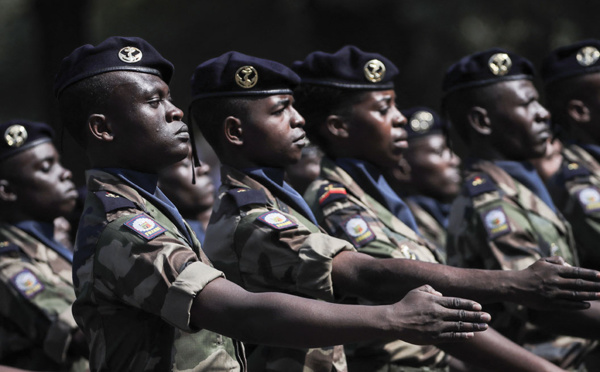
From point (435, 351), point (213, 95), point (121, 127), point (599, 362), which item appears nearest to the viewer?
point (121, 127)

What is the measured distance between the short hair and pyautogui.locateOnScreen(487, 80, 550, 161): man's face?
1025 millimetres

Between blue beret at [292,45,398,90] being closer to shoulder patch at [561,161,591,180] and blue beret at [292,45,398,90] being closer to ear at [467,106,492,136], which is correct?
ear at [467,106,492,136]

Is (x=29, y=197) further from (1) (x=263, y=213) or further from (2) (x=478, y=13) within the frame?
(2) (x=478, y=13)

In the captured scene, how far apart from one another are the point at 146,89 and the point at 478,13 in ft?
32.5

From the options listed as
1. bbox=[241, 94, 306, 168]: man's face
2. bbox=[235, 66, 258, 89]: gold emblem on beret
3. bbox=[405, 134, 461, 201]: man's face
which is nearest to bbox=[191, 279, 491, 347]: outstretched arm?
bbox=[241, 94, 306, 168]: man's face

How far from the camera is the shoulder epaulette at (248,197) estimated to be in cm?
434

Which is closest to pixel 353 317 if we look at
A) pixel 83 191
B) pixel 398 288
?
pixel 398 288

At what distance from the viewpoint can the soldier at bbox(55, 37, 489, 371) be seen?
3162 mm

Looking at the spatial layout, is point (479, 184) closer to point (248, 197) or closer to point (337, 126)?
point (337, 126)

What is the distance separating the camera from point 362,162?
541cm

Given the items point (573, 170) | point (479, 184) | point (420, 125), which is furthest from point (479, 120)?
point (420, 125)

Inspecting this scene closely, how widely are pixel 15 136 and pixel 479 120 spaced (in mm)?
2910

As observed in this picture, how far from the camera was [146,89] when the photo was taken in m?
3.96

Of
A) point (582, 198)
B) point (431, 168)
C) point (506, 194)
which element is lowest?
point (431, 168)
